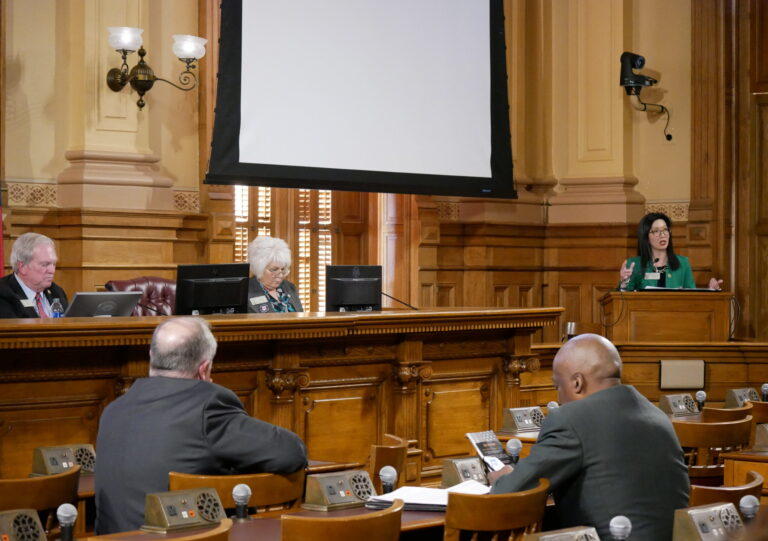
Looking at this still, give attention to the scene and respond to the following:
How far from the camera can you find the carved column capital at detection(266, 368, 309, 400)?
17.4 feet

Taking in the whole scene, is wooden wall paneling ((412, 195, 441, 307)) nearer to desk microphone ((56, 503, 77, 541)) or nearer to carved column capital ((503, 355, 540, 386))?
carved column capital ((503, 355, 540, 386))

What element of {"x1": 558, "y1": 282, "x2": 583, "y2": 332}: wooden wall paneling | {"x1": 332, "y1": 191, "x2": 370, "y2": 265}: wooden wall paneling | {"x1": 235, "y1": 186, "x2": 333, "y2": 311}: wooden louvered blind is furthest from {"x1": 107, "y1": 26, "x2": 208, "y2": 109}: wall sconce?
{"x1": 558, "y1": 282, "x2": 583, "y2": 332}: wooden wall paneling

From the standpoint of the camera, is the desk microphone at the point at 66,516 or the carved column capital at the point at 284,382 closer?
the desk microphone at the point at 66,516

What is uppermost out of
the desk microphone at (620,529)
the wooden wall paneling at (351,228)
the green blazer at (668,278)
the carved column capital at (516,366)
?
the wooden wall paneling at (351,228)

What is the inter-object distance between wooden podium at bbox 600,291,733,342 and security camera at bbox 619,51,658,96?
2.38 metres

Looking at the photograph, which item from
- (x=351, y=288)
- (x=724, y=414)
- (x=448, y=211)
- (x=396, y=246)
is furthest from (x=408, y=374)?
(x=448, y=211)

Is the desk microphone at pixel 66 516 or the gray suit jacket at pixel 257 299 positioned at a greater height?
the gray suit jacket at pixel 257 299

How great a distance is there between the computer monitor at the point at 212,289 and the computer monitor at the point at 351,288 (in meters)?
0.56

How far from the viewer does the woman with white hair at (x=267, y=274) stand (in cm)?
676

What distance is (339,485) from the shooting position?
3.38 m

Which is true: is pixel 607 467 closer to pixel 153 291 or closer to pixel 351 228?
pixel 153 291

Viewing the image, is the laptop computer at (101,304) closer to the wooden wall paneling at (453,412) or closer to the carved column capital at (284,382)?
the carved column capital at (284,382)

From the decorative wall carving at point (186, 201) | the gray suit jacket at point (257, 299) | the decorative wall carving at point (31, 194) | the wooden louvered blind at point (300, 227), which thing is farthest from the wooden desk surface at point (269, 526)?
the wooden louvered blind at point (300, 227)

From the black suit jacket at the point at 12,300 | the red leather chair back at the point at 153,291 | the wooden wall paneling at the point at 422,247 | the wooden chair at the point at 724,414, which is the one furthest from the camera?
the wooden wall paneling at the point at 422,247
